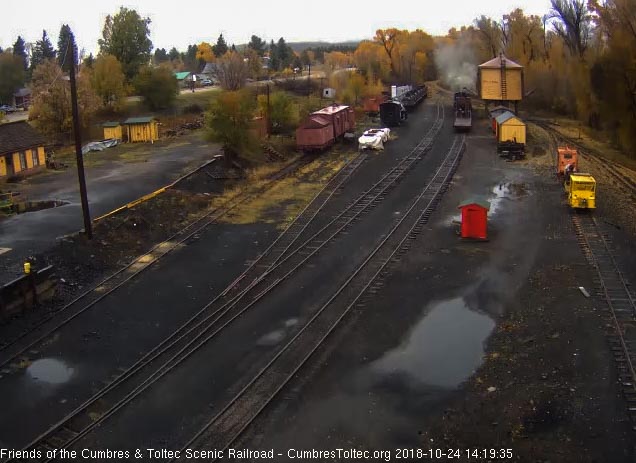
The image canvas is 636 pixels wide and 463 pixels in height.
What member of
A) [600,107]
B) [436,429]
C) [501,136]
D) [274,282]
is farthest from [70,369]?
[600,107]

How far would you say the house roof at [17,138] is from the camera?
3252 centimetres

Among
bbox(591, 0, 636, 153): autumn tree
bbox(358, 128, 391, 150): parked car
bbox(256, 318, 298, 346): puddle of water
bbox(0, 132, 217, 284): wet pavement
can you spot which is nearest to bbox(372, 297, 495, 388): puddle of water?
bbox(256, 318, 298, 346): puddle of water

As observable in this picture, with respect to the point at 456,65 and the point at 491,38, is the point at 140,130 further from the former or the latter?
the point at 456,65

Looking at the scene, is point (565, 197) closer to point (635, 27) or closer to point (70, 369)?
point (635, 27)

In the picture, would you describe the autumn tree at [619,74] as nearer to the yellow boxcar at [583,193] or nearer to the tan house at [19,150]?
the yellow boxcar at [583,193]

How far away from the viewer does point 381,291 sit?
1720 cm

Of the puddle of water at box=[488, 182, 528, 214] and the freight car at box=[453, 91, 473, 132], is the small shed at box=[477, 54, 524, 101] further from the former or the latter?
the puddle of water at box=[488, 182, 528, 214]

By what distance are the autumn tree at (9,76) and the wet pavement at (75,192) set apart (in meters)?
42.4

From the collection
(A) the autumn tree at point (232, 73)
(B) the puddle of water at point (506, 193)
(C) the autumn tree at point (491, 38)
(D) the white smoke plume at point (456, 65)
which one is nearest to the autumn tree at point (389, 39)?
(D) the white smoke plume at point (456, 65)

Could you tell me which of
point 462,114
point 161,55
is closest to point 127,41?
point 462,114

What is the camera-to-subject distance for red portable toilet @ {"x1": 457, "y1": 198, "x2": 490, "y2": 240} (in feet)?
70.9

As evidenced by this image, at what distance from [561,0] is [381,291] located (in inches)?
2101

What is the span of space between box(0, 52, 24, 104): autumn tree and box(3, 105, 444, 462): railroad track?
2421 inches

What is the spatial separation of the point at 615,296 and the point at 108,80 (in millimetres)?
55036
